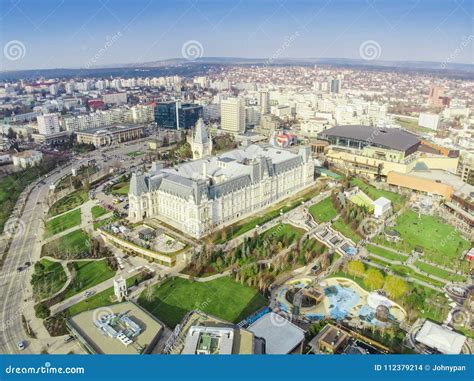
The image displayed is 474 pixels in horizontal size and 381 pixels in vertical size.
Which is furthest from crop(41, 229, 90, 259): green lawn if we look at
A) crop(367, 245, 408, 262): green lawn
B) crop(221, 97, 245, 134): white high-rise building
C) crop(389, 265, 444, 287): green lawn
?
crop(221, 97, 245, 134): white high-rise building

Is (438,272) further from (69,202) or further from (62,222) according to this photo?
(69,202)

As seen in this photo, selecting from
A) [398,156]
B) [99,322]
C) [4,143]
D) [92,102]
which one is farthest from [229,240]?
[92,102]

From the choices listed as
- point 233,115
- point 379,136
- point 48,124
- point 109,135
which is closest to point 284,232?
point 379,136

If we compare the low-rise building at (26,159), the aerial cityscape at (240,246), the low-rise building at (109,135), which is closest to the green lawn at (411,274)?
the aerial cityscape at (240,246)

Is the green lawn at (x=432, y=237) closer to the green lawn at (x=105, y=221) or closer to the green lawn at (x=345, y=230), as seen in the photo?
the green lawn at (x=345, y=230)

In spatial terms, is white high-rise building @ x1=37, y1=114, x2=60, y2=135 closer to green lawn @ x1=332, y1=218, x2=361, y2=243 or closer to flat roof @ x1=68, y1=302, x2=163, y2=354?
green lawn @ x1=332, y1=218, x2=361, y2=243
